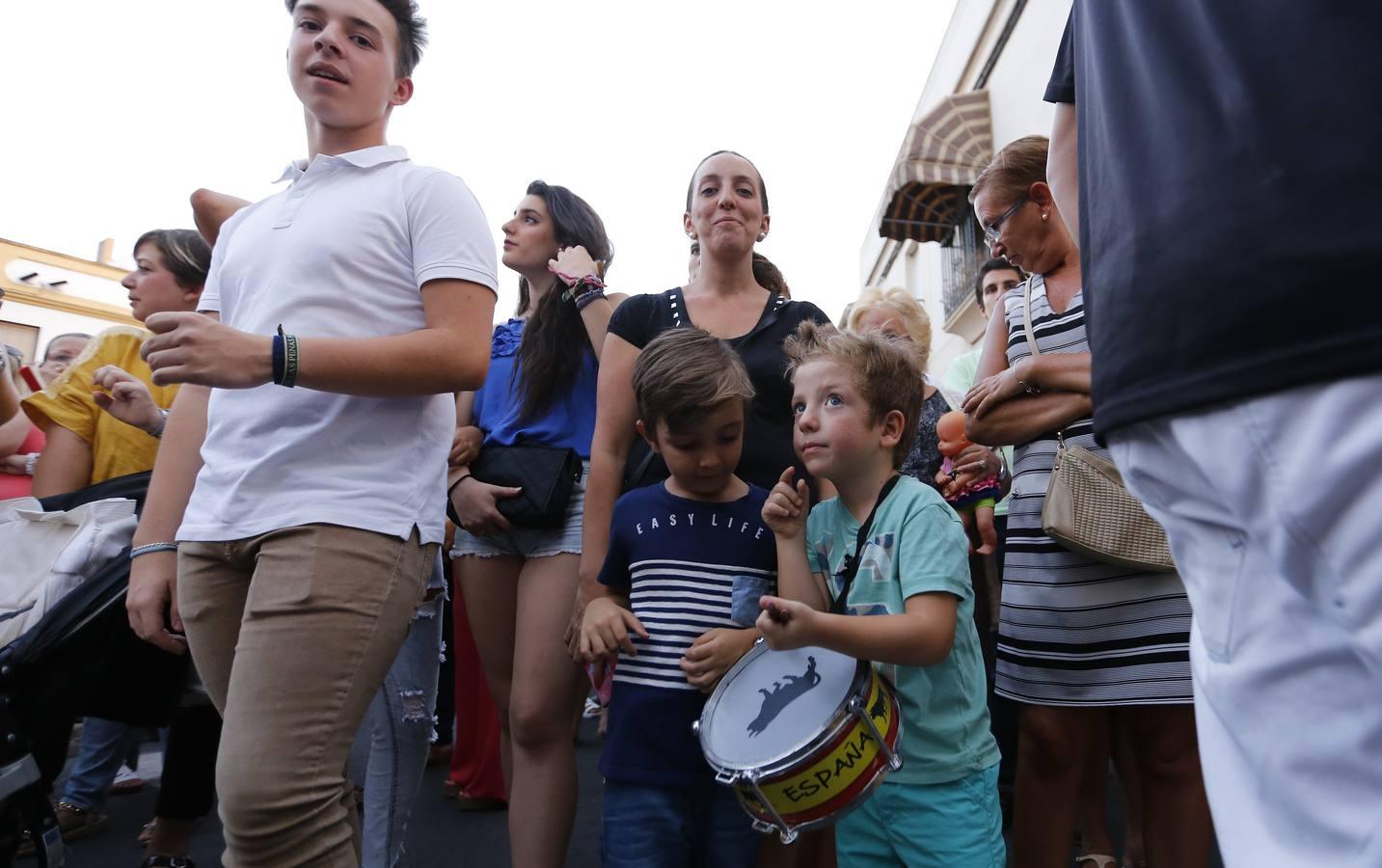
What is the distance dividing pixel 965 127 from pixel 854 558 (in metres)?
9.71

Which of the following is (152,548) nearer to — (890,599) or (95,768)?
(890,599)

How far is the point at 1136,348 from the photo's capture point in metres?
0.77

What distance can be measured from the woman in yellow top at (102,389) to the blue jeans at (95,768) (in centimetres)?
97

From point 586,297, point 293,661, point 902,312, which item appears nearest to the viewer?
point 293,661

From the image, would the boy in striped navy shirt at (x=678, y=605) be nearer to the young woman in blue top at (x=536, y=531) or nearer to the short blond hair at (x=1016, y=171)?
the young woman in blue top at (x=536, y=531)

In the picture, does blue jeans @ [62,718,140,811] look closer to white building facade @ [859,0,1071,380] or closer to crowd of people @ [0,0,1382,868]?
crowd of people @ [0,0,1382,868]

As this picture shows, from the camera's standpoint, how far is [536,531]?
7.70 ft

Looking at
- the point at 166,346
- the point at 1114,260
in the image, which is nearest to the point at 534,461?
the point at 166,346

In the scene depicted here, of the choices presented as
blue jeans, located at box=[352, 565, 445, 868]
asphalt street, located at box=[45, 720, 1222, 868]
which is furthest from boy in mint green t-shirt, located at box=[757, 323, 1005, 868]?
asphalt street, located at box=[45, 720, 1222, 868]

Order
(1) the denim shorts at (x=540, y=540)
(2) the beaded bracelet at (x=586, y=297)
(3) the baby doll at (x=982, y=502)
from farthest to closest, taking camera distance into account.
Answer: (3) the baby doll at (x=982, y=502) < (2) the beaded bracelet at (x=586, y=297) < (1) the denim shorts at (x=540, y=540)

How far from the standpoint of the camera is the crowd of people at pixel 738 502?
0.69 meters

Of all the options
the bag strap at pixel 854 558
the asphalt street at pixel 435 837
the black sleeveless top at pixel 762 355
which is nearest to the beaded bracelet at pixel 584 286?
the black sleeveless top at pixel 762 355

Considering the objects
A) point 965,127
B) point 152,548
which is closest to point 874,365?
point 152,548

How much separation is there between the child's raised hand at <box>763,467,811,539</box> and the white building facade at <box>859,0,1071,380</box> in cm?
727
